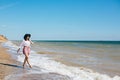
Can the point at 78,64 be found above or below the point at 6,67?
below

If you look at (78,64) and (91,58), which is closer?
(78,64)

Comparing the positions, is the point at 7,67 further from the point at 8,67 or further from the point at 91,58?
the point at 91,58

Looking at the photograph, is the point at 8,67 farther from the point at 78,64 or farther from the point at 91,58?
the point at 91,58

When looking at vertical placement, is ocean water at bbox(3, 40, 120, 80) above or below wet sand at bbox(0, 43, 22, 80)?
below

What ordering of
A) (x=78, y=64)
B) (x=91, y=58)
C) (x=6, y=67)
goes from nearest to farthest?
(x=6, y=67), (x=78, y=64), (x=91, y=58)

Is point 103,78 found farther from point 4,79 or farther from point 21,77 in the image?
point 4,79

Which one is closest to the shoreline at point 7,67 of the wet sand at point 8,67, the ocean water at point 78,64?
the wet sand at point 8,67

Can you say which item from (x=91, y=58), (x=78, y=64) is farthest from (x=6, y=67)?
(x=91, y=58)

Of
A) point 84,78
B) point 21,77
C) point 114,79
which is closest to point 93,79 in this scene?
point 84,78

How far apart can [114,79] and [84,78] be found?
179 cm

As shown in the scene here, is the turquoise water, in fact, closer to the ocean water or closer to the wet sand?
the ocean water

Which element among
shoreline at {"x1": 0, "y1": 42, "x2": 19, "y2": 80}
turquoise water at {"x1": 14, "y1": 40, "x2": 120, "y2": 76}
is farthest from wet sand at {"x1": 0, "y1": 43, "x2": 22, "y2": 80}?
turquoise water at {"x1": 14, "y1": 40, "x2": 120, "y2": 76}

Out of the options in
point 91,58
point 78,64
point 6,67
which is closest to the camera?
point 6,67

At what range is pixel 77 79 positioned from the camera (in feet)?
31.3
